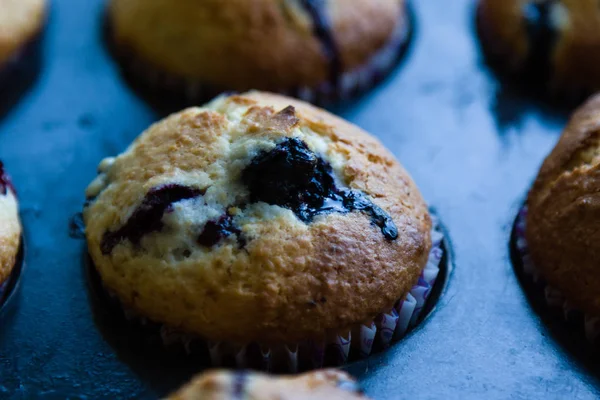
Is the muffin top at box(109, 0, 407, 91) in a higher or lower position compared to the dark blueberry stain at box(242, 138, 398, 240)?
higher

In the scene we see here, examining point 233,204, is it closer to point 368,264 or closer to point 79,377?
point 368,264

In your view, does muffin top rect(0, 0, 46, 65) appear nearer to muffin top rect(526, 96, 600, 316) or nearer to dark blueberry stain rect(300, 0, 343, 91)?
dark blueberry stain rect(300, 0, 343, 91)

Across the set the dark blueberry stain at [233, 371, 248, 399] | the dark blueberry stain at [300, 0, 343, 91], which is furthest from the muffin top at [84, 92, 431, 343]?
the dark blueberry stain at [300, 0, 343, 91]

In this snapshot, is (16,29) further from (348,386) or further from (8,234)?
(348,386)

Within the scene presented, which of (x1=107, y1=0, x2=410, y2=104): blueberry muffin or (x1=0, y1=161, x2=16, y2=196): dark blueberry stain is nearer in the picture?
(x1=0, y1=161, x2=16, y2=196): dark blueberry stain

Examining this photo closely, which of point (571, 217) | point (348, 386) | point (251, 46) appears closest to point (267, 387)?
point (348, 386)

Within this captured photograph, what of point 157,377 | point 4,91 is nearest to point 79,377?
point 157,377
